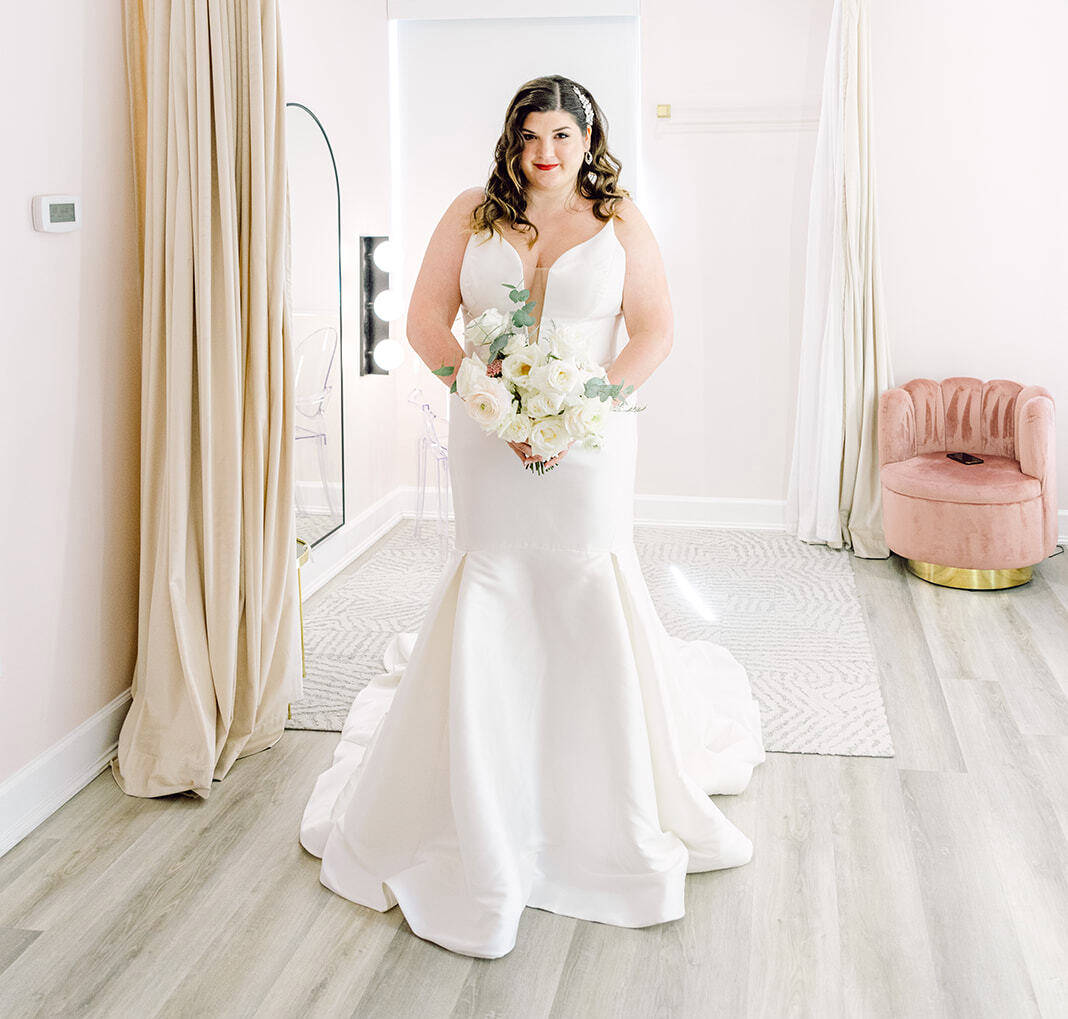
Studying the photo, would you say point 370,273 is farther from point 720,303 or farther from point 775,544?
point 775,544

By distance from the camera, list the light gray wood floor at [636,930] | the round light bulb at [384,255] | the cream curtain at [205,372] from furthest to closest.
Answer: the round light bulb at [384,255], the cream curtain at [205,372], the light gray wood floor at [636,930]

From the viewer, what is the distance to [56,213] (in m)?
2.71

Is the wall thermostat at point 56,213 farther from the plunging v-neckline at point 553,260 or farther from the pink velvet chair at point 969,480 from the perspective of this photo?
the pink velvet chair at point 969,480

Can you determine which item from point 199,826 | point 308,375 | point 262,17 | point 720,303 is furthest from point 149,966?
point 720,303

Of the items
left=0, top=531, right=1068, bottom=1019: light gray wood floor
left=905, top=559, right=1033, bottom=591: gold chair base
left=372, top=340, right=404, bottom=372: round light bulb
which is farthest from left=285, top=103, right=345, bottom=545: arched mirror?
left=905, top=559, right=1033, bottom=591: gold chair base

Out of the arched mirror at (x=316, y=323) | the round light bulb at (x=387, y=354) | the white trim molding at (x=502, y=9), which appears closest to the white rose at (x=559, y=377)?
the arched mirror at (x=316, y=323)

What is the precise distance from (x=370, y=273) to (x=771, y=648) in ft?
8.44

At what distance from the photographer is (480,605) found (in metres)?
2.55

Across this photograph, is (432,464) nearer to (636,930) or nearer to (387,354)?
(387,354)

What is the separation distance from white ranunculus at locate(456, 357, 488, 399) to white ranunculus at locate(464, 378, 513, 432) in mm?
11

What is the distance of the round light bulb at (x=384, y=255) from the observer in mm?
5281

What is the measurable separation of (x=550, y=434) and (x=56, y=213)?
1342mm

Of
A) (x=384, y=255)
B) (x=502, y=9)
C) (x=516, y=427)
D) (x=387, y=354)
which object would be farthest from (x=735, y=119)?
(x=516, y=427)

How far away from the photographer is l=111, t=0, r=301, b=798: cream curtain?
9.45ft
